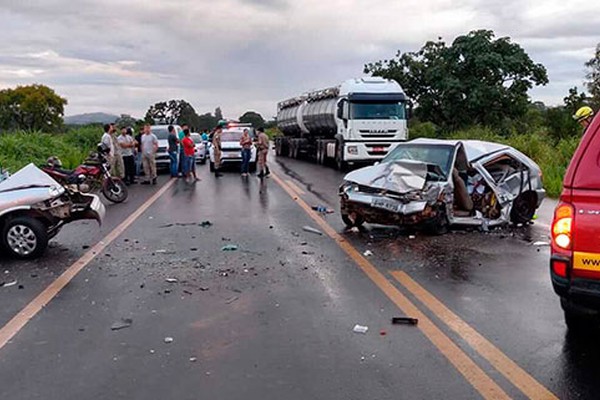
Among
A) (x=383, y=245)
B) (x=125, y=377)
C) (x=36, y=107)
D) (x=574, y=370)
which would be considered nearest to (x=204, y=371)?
(x=125, y=377)

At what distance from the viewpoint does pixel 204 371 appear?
4.79 metres

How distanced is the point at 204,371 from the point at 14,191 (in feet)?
18.4

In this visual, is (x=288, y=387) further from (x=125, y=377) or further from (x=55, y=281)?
(x=55, y=281)

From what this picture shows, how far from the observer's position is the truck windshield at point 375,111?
26.2 m

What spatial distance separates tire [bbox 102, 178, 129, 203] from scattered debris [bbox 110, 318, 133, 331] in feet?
33.6

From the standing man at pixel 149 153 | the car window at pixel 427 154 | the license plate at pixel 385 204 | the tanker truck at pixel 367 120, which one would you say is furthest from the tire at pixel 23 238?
the tanker truck at pixel 367 120

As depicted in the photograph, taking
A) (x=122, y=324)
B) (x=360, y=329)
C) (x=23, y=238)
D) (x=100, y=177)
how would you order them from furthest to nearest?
(x=100, y=177) → (x=23, y=238) → (x=122, y=324) → (x=360, y=329)

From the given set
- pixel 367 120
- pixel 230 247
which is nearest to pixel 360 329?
pixel 230 247

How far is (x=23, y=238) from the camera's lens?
8930mm

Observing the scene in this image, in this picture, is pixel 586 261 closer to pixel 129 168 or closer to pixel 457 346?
→ pixel 457 346

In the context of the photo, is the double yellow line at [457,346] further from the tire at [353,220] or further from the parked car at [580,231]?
the tire at [353,220]

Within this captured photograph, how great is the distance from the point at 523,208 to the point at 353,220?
326 cm

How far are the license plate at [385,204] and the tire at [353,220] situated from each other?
1.55 feet

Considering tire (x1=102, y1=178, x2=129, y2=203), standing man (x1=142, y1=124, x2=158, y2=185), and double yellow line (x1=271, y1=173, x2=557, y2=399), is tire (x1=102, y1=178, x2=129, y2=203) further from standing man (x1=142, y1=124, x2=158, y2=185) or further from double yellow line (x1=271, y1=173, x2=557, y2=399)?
double yellow line (x1=271, y1=173, x2=557, y2=399)
